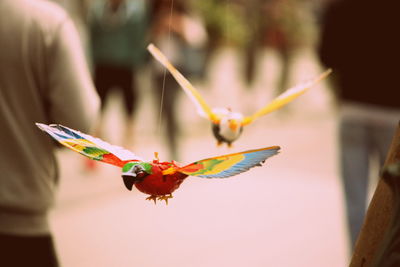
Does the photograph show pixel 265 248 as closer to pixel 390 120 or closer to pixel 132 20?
pixel 390 120

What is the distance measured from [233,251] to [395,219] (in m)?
2.53

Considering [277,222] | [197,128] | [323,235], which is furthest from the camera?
[197,128]

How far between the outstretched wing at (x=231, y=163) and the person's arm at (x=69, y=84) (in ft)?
2.43

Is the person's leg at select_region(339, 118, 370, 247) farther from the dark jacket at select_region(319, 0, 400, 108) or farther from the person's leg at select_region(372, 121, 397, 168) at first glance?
the dark jacket at select_region(319, 0, 400, 108)

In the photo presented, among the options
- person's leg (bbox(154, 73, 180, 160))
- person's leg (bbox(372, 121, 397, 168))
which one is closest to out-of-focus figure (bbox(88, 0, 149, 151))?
person's leg (bbox(154, 73, 180, 160))

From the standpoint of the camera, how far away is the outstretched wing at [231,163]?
1.26 m

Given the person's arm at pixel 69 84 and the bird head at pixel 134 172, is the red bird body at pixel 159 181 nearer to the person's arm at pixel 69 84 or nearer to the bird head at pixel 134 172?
the bird head at pixel 134 172

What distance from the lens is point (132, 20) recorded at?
4.99 metres

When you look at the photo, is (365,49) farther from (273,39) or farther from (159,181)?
(273,39)

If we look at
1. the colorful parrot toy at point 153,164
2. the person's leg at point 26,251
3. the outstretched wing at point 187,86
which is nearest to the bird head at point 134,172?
the colorful parrot toy at point 153,164

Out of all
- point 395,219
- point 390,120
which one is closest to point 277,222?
point 390,120

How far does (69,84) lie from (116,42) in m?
3.23

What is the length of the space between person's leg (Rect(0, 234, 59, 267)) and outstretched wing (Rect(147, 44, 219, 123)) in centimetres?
68

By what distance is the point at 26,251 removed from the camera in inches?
75.8
